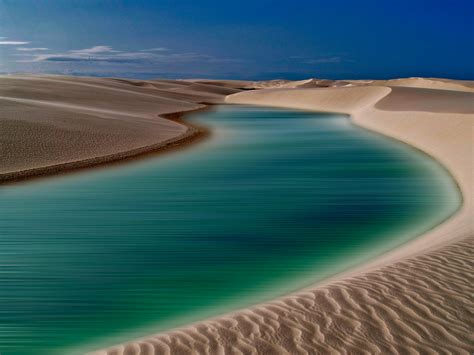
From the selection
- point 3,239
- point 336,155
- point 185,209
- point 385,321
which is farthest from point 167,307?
point 336,155

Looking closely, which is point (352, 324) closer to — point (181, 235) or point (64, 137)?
point (181, 235)

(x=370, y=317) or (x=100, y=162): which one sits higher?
(x=370, y=317)

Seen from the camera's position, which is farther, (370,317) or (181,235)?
(181,235)

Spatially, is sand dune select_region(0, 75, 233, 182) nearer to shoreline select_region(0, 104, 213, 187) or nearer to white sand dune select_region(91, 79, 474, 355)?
shoreline select_region(0, 104, 213, 187)

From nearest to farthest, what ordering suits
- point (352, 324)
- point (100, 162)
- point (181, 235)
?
point (352, 324) < point (181, 235) < point (100, 162)

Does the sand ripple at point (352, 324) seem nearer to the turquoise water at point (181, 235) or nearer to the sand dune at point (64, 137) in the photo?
the turquoise water at point (181, 235)

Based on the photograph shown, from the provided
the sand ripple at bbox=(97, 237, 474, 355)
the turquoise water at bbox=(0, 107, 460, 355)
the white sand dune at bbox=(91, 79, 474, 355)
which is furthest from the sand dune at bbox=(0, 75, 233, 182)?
the sand ripple at bbox=(97, 237, 474, 355)

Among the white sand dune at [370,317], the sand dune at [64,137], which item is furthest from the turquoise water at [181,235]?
the sand dune at [64,137]

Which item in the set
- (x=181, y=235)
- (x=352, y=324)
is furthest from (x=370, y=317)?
(x=181, y=235)

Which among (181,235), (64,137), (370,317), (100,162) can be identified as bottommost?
(100,162)
